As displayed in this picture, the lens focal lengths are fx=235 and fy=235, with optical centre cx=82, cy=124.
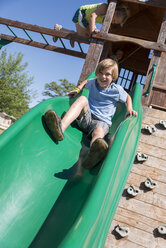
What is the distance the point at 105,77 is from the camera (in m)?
2.32

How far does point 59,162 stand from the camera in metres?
1.83

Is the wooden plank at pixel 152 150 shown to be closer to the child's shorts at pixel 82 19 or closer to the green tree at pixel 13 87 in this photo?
the child's shorts at pixel 82 19

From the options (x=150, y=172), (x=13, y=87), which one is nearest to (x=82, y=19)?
(x=150, y=172)

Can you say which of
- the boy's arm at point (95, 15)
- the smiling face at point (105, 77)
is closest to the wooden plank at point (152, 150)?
the smiling face at point (105, 77)

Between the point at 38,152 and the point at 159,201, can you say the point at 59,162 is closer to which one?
the point at 38,152

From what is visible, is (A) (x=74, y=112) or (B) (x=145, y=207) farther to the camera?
(B) (x=145, y=207)

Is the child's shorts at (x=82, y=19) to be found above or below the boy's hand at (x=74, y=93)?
above

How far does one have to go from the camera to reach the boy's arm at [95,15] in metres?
4.57

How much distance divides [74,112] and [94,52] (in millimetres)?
2816

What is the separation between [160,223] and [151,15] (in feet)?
20.3

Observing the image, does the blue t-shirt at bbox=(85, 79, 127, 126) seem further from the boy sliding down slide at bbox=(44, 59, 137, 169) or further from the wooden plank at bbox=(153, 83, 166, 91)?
the wooden plank at bbox=(153, 83, 166, 91)

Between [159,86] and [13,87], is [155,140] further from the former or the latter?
[13,87]

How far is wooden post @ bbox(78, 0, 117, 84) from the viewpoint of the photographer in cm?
445

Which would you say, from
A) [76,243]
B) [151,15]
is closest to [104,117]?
[76,243]
